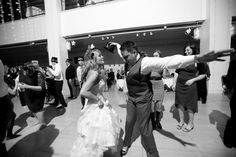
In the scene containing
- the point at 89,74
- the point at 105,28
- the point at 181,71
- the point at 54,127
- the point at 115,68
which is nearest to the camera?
the point at 89,74

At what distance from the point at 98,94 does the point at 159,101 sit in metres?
1.43

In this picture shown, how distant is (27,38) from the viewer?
7.40m

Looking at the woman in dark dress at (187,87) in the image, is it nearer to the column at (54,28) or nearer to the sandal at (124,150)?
the sandal at (124,150)

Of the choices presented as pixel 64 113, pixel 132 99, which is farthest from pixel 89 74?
pixel 64 113

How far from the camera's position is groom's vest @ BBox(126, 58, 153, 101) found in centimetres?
152

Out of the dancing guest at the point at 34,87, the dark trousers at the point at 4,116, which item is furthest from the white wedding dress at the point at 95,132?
the dancing guest at the point at 34,87

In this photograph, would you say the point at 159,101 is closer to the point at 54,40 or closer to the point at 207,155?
the point at 207,155

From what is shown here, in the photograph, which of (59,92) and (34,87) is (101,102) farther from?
(59,92)

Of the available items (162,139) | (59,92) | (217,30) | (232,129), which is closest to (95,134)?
(162,139)

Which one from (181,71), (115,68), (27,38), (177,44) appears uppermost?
(27,38)

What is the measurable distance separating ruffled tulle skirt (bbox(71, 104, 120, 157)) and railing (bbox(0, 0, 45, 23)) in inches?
345

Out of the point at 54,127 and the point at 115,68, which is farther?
the point at 115,68

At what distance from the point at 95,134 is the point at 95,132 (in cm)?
2

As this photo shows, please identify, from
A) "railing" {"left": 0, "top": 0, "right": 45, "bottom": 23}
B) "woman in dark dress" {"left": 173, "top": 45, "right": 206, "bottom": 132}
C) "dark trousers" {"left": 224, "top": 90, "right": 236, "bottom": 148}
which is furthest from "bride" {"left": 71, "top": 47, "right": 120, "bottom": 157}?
"railing" {"left": 0, "top": 0, "right": 45, "bottom": 23}
